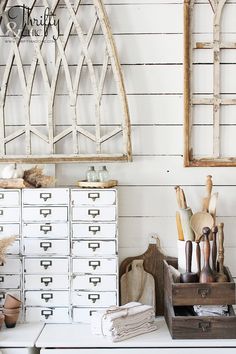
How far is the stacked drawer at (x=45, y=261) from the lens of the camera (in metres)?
2.55

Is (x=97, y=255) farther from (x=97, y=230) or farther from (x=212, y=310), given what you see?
(x=212, y=310)

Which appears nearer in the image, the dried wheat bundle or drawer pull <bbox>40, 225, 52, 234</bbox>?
the dried wheat bundle

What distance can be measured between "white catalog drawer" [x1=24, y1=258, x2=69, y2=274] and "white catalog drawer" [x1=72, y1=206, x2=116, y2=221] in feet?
0.70

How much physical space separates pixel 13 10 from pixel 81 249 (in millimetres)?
1160

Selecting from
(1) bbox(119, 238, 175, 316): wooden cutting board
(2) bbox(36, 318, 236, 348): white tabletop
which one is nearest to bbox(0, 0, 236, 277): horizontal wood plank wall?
(1) bbox(119, 238, 175, 316): wooden cutting board

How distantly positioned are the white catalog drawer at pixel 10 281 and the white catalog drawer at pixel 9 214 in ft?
0.83

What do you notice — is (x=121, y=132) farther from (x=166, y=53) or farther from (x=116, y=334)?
(x=116, y=334)

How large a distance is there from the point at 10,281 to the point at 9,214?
0.30 metres

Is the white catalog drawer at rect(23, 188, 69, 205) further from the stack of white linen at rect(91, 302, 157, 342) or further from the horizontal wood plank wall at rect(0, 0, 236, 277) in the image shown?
the stack of white linen at rect(91, 302, 157, 342)

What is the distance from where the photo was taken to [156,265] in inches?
107

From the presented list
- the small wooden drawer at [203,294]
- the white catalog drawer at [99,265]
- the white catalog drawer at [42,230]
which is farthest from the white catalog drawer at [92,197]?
the small wooden drawer at [203,294]

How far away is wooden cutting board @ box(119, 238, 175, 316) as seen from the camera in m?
2.71

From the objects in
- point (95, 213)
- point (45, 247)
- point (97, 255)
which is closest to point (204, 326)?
point (97, 255)

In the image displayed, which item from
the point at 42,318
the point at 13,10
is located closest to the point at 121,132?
the point at 13,10
